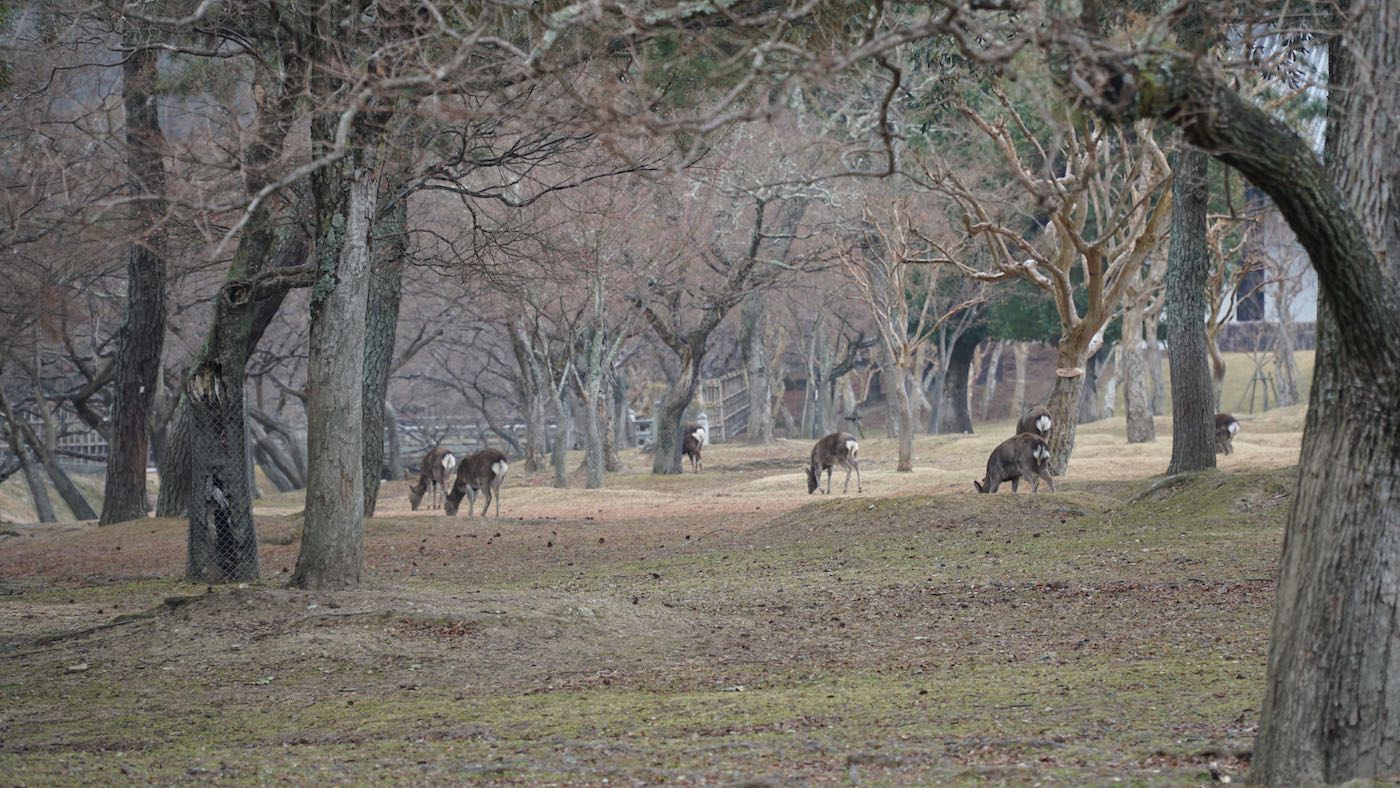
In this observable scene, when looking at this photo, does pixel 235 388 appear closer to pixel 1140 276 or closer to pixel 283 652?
pixel 283 652

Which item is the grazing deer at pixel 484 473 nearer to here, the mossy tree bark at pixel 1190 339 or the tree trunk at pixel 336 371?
the mossy tree bark at pixel 1190 339

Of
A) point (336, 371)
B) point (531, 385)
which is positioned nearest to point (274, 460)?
point (531, 385)

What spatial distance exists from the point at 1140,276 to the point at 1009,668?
3186cm

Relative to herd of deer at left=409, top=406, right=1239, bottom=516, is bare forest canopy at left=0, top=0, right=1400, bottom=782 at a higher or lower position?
higher

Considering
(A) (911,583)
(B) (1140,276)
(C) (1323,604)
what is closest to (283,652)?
(A) (911,583)

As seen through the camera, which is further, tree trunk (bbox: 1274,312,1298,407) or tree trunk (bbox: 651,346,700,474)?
tree trunk (bbox: 1274,312,1298,407)

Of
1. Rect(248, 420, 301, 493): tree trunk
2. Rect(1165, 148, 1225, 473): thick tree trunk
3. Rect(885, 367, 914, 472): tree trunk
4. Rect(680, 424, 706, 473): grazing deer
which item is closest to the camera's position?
Rect(1165, 148, 1225, 473): thick tree trunk

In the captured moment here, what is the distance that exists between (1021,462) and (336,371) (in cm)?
1164

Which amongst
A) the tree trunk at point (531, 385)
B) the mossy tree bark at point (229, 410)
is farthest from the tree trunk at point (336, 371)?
the tree trunk at point (531, 385)

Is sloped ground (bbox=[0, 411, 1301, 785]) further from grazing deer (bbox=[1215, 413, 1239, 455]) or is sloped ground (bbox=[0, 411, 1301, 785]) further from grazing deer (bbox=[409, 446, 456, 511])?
grazing deer (bbox=[1215, 413, 1239, 455])

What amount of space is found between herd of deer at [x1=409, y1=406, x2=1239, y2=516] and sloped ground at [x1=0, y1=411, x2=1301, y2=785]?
2.62 metres

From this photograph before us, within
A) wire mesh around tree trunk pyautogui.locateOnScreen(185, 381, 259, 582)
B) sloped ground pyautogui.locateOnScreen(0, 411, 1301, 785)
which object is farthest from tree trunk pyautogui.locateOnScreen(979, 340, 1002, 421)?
wire mesh around tree trunk pyautogui.locateOnScreen(185, 381, 259, 582)

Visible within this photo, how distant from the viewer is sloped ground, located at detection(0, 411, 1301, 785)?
253 inches

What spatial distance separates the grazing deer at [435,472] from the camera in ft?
89.5
